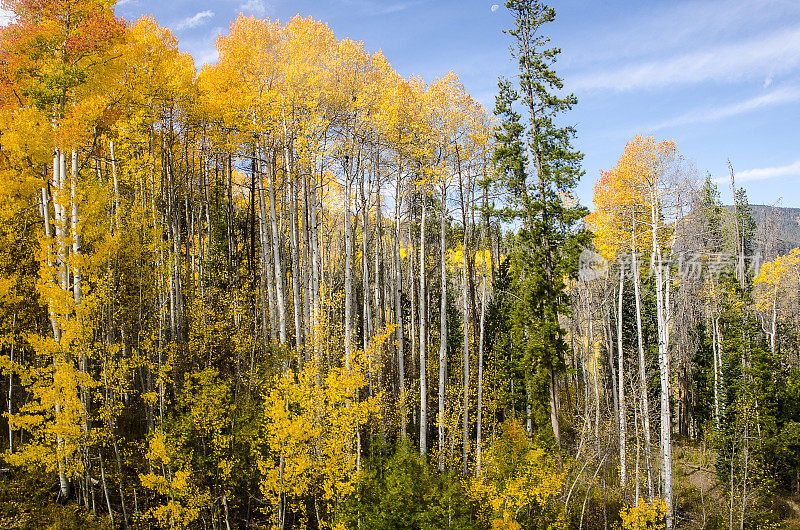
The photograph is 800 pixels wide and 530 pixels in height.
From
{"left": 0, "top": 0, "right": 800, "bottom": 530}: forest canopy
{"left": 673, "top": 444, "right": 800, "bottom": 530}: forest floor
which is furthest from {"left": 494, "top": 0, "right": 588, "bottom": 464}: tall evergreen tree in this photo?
{"left": 673, "top": 444, "right": 800, "bottom": 530}: forest floor

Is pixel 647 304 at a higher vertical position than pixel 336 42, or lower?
lower

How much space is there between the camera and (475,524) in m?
12.0

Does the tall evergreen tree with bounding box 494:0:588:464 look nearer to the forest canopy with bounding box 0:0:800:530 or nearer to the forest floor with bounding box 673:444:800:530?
the forest canopy with bounding box 0:0:800:530

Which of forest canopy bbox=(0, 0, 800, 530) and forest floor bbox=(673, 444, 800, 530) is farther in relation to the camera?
forest floor bbox=(673, 444, 800, 530)

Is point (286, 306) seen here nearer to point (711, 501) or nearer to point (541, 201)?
point (541, 201)

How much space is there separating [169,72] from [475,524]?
51.7 ft

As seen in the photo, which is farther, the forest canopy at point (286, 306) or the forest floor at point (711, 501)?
the forest floor at point (711, 501)

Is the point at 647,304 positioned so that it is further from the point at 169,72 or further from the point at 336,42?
the point at 169,72

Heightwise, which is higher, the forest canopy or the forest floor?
the forest canopy

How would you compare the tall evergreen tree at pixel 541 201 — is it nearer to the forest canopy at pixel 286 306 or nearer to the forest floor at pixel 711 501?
the forest canopy at pixel 286 306

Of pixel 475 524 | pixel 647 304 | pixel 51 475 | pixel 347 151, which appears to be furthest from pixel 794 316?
pixel 51 475

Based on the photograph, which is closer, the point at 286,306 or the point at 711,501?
the point at 286,306

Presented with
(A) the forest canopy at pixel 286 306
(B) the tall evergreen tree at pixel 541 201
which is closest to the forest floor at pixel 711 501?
(A) the forest canopy at pixel 286 306

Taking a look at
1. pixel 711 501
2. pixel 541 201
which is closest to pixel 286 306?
pixel 541 201
